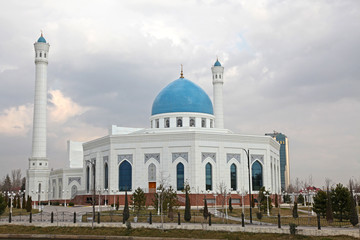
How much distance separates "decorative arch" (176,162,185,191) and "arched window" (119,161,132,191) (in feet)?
21.1

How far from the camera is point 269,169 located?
2447 inches

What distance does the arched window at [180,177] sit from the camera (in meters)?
56.9

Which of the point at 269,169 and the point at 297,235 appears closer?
the point at 297,235

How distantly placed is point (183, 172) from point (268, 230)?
1133 inches

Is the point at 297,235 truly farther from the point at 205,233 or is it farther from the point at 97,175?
the point at 97,175

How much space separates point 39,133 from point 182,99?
23.2m

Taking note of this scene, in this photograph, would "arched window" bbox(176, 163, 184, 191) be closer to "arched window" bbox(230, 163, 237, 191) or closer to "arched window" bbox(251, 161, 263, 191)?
"arched window" bbox(230, 163, 237, 191)

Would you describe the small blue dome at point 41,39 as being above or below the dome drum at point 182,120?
above

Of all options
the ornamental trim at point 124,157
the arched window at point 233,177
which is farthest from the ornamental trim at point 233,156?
the ornamental trim at point 124,157

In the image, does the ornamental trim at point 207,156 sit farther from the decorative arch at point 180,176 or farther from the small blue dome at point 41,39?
the small blue dome at point 41,39

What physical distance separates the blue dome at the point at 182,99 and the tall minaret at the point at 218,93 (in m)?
3.15

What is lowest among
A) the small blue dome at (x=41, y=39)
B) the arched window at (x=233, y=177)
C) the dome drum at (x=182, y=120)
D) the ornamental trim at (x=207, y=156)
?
the arched window at (x=233, y=177)

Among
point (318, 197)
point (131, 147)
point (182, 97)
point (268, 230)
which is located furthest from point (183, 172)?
point (268, 230)

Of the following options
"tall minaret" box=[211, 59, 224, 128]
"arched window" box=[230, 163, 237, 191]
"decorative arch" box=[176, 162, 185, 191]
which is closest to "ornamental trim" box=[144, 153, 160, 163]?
"decorative arch" box=[176, 162, 185, 191]
